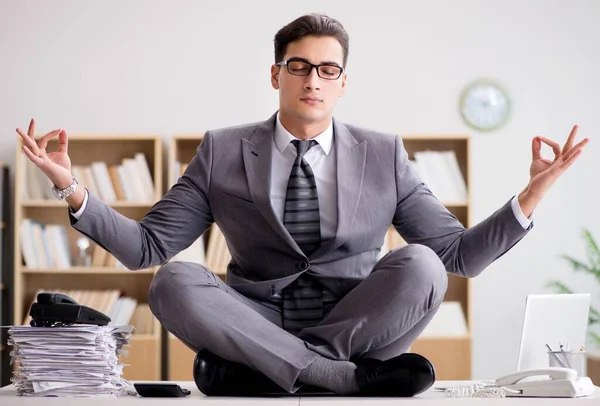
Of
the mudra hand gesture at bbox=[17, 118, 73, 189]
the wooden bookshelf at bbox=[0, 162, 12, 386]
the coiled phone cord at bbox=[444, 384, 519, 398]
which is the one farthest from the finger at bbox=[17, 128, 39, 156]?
the wooden bookshelf at bbox=[0, 162, 12, 386]

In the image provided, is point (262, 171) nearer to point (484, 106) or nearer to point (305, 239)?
point (305, 239)

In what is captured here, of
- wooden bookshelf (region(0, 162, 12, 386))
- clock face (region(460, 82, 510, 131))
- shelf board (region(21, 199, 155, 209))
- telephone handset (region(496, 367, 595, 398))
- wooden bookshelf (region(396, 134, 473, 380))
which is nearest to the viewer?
telephone handset (region(496, 367, 595, 398))

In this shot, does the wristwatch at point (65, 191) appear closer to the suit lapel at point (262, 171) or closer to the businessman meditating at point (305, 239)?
the businessman meditating at point (305, 239)

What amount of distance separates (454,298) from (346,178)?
9.33ft

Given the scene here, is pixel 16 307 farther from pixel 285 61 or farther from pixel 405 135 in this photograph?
pixel 285 61

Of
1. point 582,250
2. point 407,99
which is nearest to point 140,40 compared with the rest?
point 407,99

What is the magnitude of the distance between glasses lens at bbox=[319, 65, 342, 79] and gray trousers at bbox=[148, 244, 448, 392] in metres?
0.55

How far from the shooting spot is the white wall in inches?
208

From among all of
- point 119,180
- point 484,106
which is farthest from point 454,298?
point 119,180

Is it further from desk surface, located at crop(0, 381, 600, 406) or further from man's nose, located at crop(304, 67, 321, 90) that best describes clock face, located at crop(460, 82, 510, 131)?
desk surface, located at crop(0, 381, 600, 406)

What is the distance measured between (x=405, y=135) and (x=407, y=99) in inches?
15.4

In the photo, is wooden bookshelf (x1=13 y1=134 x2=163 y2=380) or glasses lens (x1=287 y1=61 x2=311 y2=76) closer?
glasses lens (x1=287 y1=61 x2=311 y2=76)

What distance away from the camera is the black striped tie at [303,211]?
2.40m

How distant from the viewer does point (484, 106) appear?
5277 mm
